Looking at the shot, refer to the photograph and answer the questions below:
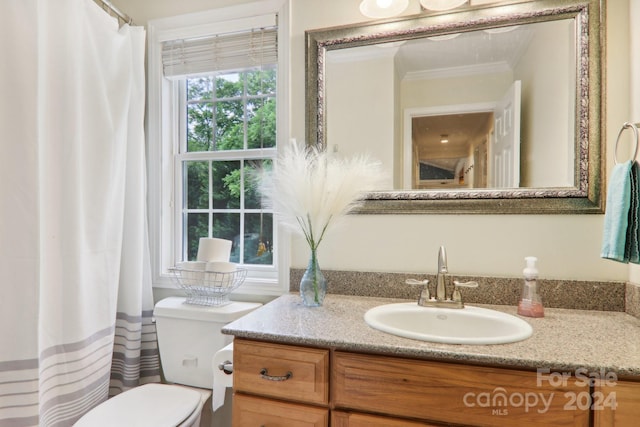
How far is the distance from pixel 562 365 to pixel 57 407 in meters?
1.70

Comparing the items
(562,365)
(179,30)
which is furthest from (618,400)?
(179,30)

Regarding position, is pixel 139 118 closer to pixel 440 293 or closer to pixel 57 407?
pixel 57 407

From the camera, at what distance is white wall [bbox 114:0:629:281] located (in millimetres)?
1271

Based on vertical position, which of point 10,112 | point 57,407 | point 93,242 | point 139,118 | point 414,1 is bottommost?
point 57,407

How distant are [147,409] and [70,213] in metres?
0.82

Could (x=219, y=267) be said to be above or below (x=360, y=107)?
below

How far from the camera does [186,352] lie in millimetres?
1589

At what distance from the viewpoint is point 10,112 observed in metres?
1.15

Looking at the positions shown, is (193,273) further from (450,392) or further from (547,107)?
(547,107)

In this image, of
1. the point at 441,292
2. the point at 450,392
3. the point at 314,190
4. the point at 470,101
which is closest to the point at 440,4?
the point at 470,101

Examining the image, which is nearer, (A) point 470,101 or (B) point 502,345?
(B) point 502,345

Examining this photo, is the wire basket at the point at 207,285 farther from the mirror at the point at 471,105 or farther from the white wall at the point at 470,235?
the mirror at the point at 471,105

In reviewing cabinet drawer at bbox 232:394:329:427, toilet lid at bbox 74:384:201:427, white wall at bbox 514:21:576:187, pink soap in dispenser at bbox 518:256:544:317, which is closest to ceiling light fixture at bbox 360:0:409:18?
white wall at bbox 514:21:576:187

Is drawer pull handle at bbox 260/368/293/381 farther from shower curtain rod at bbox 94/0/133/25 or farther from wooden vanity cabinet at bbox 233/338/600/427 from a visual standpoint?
shower curtain rod at bbox 94/0/133/25
